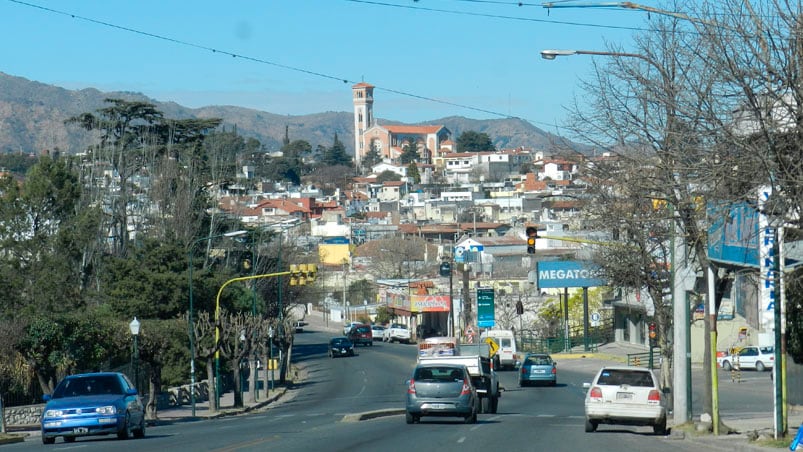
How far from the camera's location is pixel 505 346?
236ft

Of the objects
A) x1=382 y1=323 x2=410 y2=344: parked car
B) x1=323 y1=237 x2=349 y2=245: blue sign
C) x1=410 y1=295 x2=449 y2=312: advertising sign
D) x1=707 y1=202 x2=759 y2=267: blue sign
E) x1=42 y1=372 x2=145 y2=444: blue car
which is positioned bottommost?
x1=382 y1=323 x2=410 y2=344: parked car

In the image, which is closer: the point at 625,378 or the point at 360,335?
the point at 625,378

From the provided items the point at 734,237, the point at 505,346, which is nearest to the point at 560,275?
the point at 505,346

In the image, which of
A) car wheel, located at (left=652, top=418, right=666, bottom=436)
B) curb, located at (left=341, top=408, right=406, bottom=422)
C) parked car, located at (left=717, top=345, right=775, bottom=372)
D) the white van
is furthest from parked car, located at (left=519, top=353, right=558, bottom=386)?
car wheel, located at (left=652, top=418, right=666, bottom=436)

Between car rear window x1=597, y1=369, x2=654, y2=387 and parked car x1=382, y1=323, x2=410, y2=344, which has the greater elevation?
car rear window x1=597, y1=369, x2=654, y2=387

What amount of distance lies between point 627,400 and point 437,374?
16.4 feet

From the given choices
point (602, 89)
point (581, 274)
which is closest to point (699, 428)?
point (602, 89)

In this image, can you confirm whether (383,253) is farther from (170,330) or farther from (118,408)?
(118,408)

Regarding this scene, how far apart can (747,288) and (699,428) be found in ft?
119

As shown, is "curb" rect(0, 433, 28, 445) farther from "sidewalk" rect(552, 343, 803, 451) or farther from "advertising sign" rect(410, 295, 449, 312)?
"advertising sign" rect(410, 295, 449, 312)

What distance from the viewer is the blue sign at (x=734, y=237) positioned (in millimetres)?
20442

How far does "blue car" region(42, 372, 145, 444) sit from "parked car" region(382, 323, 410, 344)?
81285 millimetres

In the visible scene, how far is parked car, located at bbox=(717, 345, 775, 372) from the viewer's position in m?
59.2

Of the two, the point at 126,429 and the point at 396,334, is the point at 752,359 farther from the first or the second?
the point at 396,334
